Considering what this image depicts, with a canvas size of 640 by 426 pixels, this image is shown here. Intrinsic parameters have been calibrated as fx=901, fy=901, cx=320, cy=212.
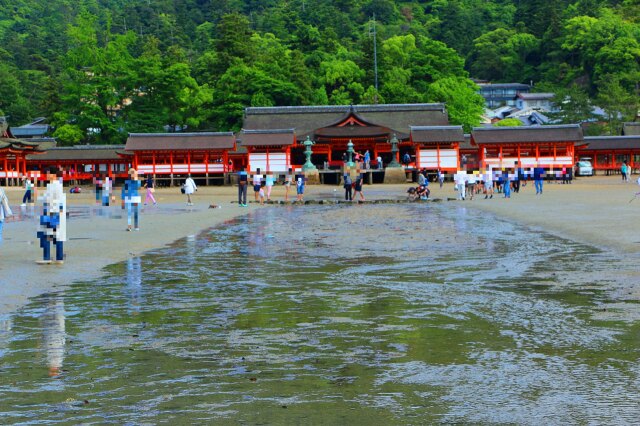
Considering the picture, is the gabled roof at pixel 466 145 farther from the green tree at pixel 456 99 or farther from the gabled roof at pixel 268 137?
the gabled roof at pixel 268 137

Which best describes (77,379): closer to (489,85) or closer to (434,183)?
(434,183)

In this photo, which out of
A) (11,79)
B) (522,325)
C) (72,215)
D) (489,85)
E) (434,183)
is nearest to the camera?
(522,325)

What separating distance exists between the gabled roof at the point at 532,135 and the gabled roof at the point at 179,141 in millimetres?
18147

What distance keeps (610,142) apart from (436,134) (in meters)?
15.7

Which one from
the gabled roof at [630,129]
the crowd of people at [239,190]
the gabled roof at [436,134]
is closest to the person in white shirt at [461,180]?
the crowd of people at [239,190]

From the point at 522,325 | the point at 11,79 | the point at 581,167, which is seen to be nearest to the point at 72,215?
the point at 522,325

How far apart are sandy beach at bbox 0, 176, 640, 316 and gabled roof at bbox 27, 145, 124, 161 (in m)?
26.1

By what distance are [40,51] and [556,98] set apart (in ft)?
265

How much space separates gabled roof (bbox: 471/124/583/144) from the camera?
63.7 metres

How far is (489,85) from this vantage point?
127 meters

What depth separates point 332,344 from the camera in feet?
30.2

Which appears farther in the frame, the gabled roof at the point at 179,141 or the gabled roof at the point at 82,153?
the gabled roof at the point at 82,153

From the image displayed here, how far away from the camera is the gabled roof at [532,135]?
63.7 metres

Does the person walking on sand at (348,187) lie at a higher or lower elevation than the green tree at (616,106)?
lower
